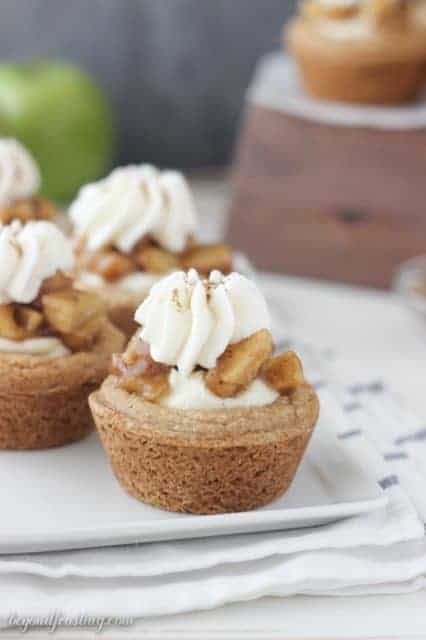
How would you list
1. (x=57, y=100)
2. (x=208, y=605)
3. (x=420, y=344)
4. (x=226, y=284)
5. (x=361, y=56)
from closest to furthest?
(x=208, y=605) → (x=226, y=284) → (x=420, y=344) → (x=361, y=56) → (x=57, y=100)

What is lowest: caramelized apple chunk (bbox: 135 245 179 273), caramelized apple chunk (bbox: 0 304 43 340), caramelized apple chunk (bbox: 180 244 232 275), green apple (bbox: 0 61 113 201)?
green apple (bbox: 0 61 113 201)

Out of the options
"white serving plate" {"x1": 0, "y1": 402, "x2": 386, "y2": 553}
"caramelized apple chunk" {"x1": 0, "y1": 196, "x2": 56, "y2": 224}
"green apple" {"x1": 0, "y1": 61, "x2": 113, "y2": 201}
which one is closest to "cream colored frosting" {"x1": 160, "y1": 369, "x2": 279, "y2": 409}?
"white serving plate" {"x1": 0, "y1": 402, "x2": 386, "y2": 553}

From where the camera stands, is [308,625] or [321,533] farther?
[321,533]

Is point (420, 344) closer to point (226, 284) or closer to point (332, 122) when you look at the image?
point (332, 122)

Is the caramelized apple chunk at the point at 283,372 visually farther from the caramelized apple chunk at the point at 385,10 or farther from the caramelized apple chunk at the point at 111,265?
the caramelized apple chunk at the point at 385,10

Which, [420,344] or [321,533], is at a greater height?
[321,533]

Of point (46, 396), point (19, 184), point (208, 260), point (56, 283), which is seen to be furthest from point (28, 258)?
point (19, 184)

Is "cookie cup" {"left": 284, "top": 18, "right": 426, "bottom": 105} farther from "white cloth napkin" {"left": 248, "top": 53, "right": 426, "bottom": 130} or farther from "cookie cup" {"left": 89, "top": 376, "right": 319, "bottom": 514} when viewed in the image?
"cookie cup" {"left": 89, "top": 376, "right": 319, "bottom": 514}

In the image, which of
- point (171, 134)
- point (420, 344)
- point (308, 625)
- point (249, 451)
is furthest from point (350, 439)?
point (171, 134)
